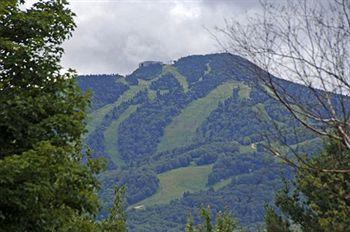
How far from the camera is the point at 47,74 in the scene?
1555 cm

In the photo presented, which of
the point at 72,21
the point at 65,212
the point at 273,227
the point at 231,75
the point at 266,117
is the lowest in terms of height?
the point at 273,227

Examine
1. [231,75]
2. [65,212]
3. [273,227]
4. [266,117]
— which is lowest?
[273,227]

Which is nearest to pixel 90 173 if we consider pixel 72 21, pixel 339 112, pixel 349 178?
pixel 72 21

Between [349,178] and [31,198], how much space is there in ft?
42.3

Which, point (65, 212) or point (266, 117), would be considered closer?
point (266, 117)

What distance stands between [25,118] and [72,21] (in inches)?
125

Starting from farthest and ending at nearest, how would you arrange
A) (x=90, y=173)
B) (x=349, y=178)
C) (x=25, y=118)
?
1. (x=349, y=178)
2. (x=90, y=173)
3. (x=25, y=118)

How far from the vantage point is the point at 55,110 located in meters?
15.2

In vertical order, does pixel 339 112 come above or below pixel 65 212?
above

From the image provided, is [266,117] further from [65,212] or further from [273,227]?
[273,227]

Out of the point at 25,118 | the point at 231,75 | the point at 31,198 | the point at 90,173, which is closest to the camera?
the point at 231,75

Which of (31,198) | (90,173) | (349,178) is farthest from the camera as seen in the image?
(349,178)

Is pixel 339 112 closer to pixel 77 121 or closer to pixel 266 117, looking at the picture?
pixel 266 117

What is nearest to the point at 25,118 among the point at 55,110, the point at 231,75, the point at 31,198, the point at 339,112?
the point at 55,110
